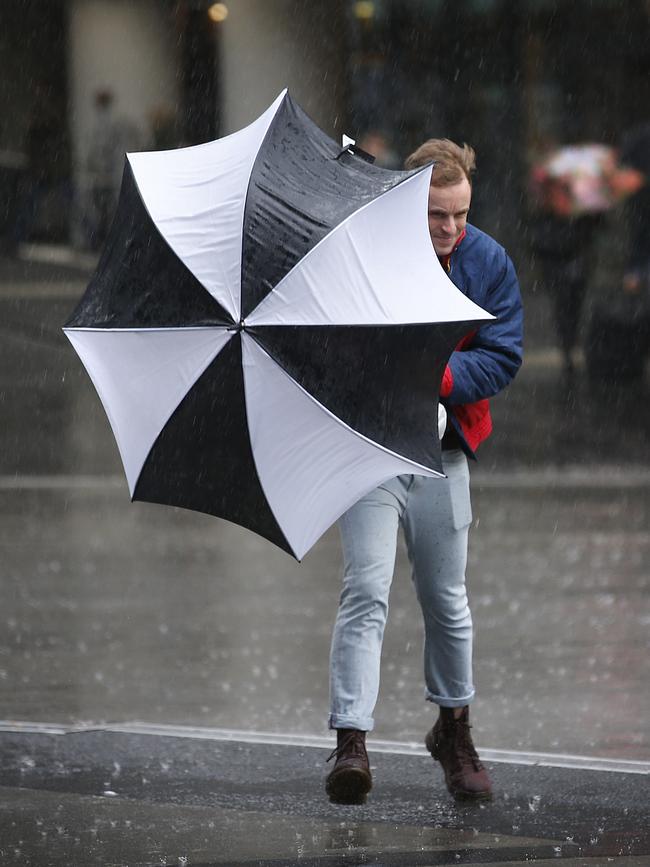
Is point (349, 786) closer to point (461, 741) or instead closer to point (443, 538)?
point (461, 741)

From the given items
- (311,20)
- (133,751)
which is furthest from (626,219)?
(133,751)

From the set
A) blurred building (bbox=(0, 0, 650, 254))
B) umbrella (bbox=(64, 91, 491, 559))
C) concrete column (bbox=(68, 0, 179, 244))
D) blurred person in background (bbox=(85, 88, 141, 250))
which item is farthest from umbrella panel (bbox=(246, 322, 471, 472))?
concrete column (bbox=(68, 0, 179, 244))

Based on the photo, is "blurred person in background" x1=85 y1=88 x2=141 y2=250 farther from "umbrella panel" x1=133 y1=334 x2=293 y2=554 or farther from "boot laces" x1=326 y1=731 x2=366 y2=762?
"umbrella panel" x1=133 y1=334 x2=293 y2=554

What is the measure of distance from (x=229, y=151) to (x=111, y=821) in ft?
6.05

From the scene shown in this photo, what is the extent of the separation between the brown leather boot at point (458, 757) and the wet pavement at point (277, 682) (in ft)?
0.22

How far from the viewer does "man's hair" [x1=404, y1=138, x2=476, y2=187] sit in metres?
5.45

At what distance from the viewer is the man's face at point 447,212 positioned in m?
5.45

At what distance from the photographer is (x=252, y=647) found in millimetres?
8023

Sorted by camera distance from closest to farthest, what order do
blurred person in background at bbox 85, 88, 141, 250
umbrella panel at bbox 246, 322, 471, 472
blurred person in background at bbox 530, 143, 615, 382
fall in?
1. umbrella panel at bbox 246, 322, 471, 472
2. blurred person in background at bbox 530, 143, 615, 382
3. blurred person in background at bbox 85, 88, 141, 250

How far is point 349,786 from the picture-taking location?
5.39m

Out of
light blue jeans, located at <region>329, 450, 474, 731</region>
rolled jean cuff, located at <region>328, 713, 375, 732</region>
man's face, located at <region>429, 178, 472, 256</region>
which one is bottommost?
rolled jean cuff, located at <region>328, 713, 375, 732</region>

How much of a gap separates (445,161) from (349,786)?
5.67 feet

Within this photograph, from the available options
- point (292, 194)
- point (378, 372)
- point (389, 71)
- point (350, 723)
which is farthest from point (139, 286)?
point (389, 71)

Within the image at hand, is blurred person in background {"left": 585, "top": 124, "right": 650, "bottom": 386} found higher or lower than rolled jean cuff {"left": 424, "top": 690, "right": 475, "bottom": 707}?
higher
